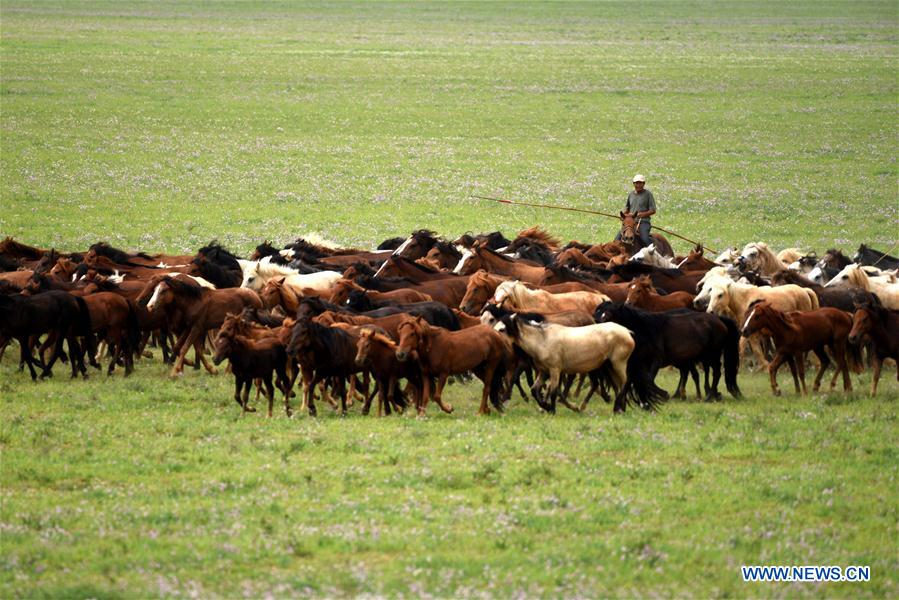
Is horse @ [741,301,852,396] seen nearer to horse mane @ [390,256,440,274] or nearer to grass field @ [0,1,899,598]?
grass field @ [0,1,899,598]

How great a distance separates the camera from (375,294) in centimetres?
1703

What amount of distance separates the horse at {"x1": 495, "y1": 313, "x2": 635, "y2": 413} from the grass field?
48 cm

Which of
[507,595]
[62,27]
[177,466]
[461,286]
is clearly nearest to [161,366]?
[461,286]

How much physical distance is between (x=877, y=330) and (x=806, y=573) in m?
6.81

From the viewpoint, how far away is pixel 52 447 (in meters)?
12.3

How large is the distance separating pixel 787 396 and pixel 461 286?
15.7ft

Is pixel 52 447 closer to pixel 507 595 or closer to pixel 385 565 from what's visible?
pixel 385 565

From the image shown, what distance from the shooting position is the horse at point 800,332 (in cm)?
1554

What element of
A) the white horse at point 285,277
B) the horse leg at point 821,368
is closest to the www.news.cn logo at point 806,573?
the horse leg at point 821,368

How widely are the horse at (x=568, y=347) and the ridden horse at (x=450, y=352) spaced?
24 centimetres

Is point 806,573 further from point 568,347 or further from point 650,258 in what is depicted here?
point 650,258

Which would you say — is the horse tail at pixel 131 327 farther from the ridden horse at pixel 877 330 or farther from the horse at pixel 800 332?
the ridden horse at pixel 877 330

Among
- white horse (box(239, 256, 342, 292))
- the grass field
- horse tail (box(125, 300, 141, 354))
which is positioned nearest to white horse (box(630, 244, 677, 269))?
the grass field

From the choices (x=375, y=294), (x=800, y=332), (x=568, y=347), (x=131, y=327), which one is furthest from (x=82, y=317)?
(x=800, y=332)
